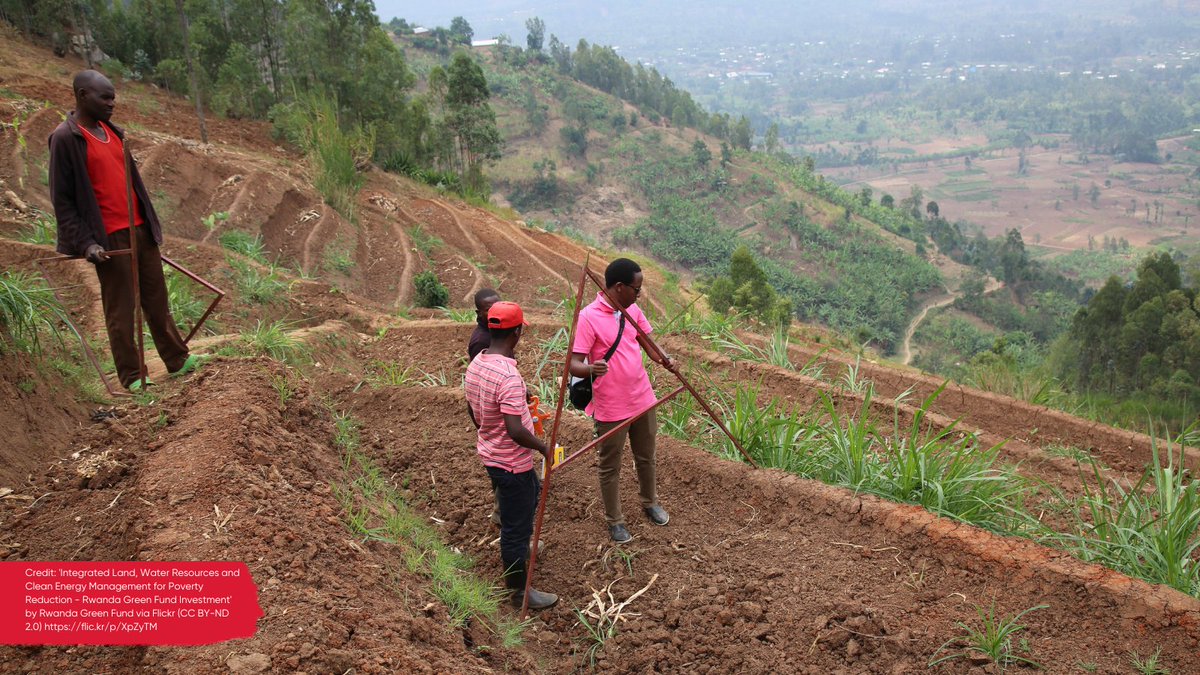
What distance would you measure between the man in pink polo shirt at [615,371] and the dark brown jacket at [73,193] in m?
2.60

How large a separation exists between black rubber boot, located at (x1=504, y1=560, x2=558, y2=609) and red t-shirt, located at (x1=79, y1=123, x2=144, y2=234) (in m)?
2.73

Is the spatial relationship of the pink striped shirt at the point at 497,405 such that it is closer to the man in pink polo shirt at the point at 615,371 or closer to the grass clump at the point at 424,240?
the man in pink polo shirt at the point at 615,371

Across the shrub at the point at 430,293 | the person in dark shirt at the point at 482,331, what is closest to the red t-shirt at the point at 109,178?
the person in dark shirt at the point at 482,331

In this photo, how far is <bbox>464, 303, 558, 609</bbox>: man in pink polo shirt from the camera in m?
3.41

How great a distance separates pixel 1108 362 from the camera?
21.2m

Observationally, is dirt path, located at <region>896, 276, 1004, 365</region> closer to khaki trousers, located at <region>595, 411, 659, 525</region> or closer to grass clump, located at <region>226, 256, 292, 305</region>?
grass clump, located at <region>226, 256, 292, 305</region>

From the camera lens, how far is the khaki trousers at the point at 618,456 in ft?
13.4

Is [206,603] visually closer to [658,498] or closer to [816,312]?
[658,498]

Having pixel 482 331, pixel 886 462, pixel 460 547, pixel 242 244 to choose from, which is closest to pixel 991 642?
pixel 886 462

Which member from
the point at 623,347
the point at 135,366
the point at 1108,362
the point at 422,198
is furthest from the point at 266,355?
the point at 1108,362

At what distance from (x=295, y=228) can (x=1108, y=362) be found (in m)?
20.6

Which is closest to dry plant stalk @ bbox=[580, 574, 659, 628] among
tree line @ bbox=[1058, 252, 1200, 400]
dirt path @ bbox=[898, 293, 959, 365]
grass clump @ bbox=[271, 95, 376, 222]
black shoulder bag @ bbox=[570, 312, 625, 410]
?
black shoulder bag @ bbox=[570, 312, 625, 410]

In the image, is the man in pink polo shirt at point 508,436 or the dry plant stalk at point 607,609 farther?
the dry plant stalk at point 607,609

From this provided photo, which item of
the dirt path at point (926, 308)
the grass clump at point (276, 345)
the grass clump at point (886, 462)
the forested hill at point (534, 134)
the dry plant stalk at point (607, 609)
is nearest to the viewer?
the dry plant stalk at point (607, 609)
